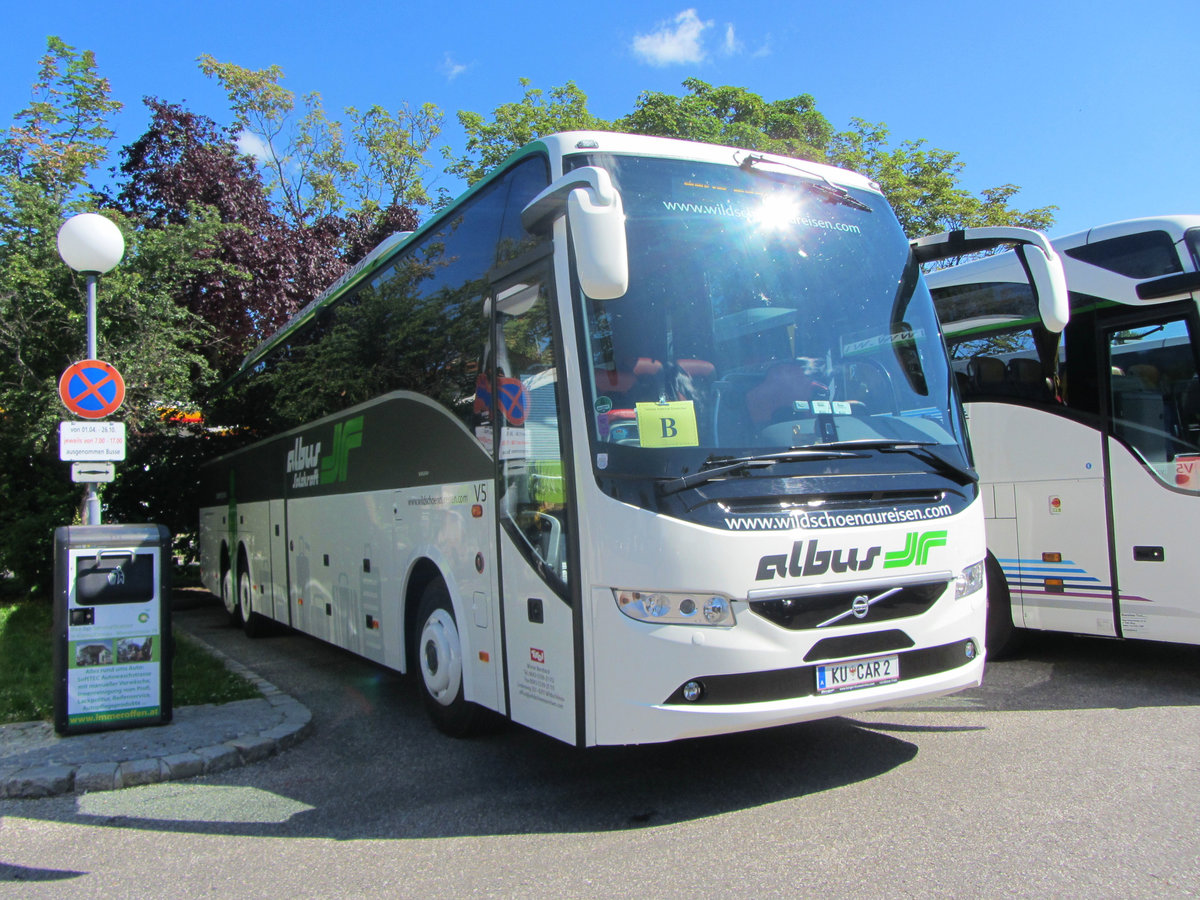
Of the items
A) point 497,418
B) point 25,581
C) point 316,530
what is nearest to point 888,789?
point 497,418

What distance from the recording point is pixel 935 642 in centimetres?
468

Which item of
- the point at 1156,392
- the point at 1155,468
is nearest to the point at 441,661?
the point at 1155,468

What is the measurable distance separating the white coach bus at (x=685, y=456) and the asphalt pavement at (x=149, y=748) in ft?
3.86

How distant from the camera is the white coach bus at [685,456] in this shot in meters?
4.20

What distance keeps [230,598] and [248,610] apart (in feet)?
3.43

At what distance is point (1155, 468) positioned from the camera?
21.4 feet

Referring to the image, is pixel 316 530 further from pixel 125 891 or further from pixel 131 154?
pixel 131 154

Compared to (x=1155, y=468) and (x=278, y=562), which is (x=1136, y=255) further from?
(x=278, y=562)

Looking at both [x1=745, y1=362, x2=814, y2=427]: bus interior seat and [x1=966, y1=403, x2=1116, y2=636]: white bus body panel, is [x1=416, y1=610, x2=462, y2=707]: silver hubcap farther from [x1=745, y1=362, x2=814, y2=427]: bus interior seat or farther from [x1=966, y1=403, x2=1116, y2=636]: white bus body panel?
[x1=966, y1=403, x2=1116, y2=636]: white bus body panel

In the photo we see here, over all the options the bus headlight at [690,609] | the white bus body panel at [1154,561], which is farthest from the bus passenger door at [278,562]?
the white bus body panel at [1154,561]

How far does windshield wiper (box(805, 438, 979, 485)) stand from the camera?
461 centimetres

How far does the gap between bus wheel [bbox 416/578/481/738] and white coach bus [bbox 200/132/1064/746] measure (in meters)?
0.02

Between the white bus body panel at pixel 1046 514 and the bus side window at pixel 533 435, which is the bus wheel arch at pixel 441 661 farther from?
the white bus body panel at pixel 1046 514

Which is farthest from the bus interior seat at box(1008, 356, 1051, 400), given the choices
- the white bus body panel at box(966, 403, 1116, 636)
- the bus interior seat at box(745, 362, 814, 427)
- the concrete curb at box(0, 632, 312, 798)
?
the concrete curb at box(0, 632, 312, 798)
